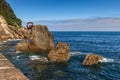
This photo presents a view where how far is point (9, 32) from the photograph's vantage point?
95625 millimetres

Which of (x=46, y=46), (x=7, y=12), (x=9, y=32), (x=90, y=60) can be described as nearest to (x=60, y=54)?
(x=90, y=60)

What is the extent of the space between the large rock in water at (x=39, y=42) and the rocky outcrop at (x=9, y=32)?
40773 mm

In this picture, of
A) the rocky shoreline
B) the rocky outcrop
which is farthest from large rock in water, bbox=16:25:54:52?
the rocky outcrop

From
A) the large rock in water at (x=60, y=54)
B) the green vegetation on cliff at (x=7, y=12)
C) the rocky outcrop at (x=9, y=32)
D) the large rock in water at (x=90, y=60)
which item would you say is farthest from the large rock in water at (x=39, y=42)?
the green vegetation on cliff at (x=7, y=12)

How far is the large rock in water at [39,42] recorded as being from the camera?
50.6 metres

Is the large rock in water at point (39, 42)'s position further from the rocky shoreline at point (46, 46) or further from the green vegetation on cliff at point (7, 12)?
the green vegetation on cliff at point (7, 12)

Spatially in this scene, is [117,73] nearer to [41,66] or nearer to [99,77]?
[99,77]

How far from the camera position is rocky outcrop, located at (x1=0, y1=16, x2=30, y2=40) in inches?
3551

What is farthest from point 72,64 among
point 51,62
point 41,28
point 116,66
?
point 41,28

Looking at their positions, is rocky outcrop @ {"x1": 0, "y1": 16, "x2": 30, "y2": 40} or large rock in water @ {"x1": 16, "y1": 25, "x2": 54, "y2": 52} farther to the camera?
rocky outcrop @ {"x1": 0, "y1": 16, "x2": 30, "y2": 40}

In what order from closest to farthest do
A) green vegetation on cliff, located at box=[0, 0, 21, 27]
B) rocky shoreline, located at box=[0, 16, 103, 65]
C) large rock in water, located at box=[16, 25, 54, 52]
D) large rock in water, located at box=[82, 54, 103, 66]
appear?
large rock in water, located at box=[82, 54, 103, 66]
rocky shoreline, located at box=[0, 16, 103, 65]
large rock in water, located at box=[16, 25, 54, 52]
green vegetation on cliff, located at box=[0, 0, 21, 27]

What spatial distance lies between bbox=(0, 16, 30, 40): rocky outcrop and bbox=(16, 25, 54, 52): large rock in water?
1605 inches

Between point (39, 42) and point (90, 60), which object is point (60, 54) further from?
point (39, 42)

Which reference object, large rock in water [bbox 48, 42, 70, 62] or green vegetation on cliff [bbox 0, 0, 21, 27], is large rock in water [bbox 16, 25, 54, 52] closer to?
large rock in water [bbox 48, 42, 70, 62]
